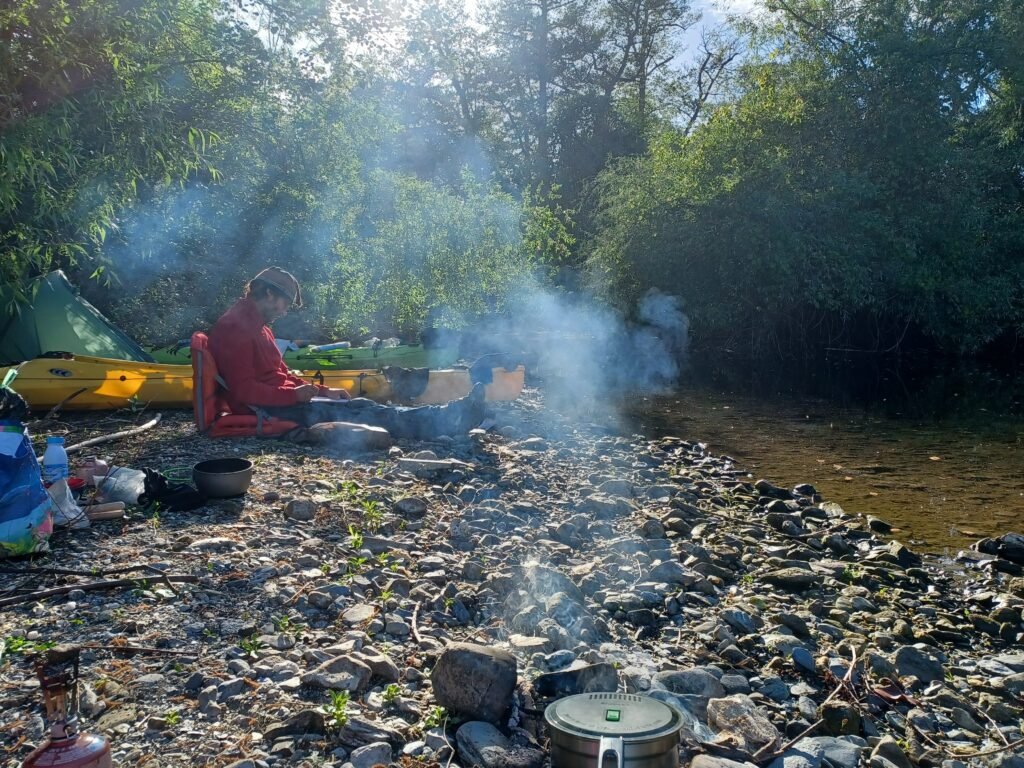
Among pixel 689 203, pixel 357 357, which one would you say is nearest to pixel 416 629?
pixel 357 357

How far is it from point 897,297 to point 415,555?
19.6 metres

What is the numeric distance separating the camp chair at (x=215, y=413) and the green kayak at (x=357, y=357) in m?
2.52

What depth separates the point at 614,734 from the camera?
7.94 ft

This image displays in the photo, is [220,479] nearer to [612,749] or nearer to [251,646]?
[251,646]

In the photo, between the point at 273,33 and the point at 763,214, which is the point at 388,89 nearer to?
the point at 273,33

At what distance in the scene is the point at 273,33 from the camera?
1964 cm

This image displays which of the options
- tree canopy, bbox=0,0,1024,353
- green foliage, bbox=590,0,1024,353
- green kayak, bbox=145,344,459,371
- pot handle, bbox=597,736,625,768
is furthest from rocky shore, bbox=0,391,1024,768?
green foliage, bbox=590,0,1024,353

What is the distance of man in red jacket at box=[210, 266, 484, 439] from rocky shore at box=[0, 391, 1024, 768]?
2.50 ft

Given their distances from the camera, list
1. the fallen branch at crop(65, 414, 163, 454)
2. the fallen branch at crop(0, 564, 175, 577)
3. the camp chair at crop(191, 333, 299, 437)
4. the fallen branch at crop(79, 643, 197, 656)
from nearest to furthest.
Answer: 1. the fallen branch at crop(79, 643, 197, 656)
2. the fallen branch at crop(0, 564, 175, 577)
3. the fallen branch at crop(65, 414, 163, 454)
4. the camp chair at crop(191, 333, 299, 437)

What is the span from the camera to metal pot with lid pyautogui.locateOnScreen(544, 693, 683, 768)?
239cm

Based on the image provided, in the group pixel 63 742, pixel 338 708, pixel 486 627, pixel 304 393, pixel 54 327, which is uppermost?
pixel 54 327

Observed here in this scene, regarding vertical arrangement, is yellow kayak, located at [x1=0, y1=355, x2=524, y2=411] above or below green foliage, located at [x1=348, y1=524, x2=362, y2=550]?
above

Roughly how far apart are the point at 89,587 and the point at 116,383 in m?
5.60

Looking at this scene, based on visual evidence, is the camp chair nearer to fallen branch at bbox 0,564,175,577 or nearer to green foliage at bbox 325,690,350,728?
fallen branch at bbox 0,564,175,577
